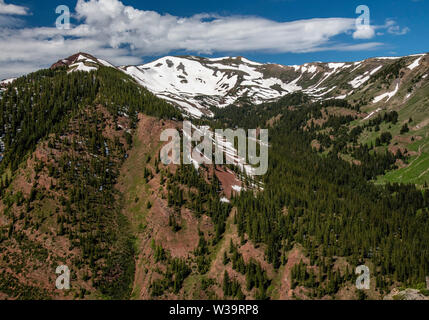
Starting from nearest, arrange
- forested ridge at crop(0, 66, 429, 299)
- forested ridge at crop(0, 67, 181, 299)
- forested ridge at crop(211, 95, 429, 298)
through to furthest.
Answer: forested ridge at crop(211, 95, 429, 298) < forested ridge at crop(0, 66, 429, 299) < forested ridge at crop(0, 67, 181, 299)

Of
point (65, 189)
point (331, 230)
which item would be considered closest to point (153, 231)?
point (65, 189)

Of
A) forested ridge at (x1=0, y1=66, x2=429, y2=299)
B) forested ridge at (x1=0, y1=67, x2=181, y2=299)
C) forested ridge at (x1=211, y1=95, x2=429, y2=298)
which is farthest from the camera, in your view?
forested ridge at (x1=0, y1=67, x2=181, y2=299)

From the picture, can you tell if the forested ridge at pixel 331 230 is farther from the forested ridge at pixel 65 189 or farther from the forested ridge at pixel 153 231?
the forested ridge at pixel 65 189

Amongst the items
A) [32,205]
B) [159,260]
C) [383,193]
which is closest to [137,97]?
[32,205]

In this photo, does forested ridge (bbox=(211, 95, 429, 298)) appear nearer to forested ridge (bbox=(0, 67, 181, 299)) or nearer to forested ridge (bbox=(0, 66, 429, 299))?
forested ridge (bbox=(0, 66, 429, 299))

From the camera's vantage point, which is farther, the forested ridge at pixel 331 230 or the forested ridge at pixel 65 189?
the forested ridge at pixel 65 189

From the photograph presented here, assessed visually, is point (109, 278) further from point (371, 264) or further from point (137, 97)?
point (137, 97)

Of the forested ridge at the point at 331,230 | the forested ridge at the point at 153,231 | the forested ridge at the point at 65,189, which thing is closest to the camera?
the forested ridge at the point at 331,230

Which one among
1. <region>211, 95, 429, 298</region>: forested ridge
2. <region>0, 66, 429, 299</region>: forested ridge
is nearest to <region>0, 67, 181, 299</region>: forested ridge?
<region>0, 66, 429, 299</region>: forested ridge

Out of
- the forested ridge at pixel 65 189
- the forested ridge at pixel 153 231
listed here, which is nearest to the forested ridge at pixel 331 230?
the forested ridge at pixel 153 231

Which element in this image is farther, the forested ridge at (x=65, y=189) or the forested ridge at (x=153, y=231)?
the forested ridge at (x=65, y=189)

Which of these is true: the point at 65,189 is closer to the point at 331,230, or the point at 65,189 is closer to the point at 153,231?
the point at 153,231

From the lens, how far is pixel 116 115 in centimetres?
11369

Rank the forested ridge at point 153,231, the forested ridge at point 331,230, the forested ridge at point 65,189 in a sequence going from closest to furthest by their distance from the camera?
the forested ridge at point 331,230
the forested ridge at point 153,231
the forested ridge at point 65,189
